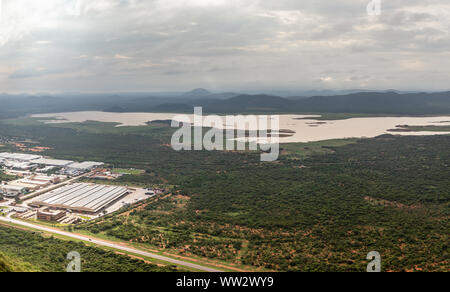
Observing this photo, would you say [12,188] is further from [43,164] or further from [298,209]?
[298,209]

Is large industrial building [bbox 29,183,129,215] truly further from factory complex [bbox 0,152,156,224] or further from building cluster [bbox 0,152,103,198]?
building cluster [bbox 0,152,103,198]

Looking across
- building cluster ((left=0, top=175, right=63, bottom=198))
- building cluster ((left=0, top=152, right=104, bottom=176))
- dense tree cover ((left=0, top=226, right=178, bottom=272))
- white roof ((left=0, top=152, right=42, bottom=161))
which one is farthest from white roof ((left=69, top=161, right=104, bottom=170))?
dense tree cover ((left=0, top=226, right=178, bottom=272))

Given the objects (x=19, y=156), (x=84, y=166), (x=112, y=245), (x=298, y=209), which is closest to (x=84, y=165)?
(x=84, y=166)

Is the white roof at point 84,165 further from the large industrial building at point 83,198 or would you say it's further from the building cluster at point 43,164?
the large industrial building at point 83,198

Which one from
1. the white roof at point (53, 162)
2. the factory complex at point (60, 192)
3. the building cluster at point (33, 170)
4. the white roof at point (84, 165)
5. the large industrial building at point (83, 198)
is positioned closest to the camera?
the factory complex at point (60, 192)

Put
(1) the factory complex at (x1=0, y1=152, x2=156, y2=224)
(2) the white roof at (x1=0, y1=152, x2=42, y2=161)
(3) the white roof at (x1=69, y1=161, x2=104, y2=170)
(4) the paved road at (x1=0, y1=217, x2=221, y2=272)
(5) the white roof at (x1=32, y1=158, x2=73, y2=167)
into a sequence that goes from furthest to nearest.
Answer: (2) the white roof at (x1=0, y1=152, x2=42, y2=161), (5) the white roof at (x1=32, y1=158, x2=73, y2=167), (3) the white roof at (x1=69, y1=161, x2=104, y2=170), (1) the factory complex at (x1=0, y1=152, x2=156, y2=224), (4) the paved road at (x1=0, y1=217, x2=221, y2=272)

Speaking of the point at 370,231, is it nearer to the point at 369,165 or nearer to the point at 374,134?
the point at 369,165

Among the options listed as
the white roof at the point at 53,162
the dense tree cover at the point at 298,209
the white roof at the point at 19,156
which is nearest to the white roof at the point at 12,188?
the white roof at the point at 53,162
